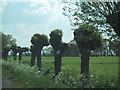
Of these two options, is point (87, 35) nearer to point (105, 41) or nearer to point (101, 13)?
point (105, 41)

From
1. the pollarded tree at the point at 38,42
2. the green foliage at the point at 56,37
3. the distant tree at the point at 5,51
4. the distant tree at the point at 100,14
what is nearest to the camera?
the distant tree at the point at 100,14

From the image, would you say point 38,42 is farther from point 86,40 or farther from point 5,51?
point 5,51

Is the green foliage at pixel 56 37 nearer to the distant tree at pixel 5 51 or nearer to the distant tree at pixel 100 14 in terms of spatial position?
the distant tree at pixel 100 14

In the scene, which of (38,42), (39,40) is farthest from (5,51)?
(39,40)

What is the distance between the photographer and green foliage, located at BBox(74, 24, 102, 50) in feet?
39.1

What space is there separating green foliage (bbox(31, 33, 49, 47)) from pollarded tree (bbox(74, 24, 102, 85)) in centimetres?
1006

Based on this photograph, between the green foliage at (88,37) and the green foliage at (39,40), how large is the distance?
33.3ft

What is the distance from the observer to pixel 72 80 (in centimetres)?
A: 1173

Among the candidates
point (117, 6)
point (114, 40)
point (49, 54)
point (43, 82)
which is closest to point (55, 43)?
point (43, 82)

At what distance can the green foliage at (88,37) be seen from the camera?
1193cm

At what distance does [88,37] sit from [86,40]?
158mm

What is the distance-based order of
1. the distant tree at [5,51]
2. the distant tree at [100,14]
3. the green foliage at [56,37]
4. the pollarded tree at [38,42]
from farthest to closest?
the distant tree at [5,51]
the pollarded tree at [38,42]
the green foliage at [56,37]
the distant tree at [100,14]

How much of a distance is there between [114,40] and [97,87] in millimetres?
2294

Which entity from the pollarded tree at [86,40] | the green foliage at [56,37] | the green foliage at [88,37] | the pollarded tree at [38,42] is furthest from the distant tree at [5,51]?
the green foliage at [88,37]
